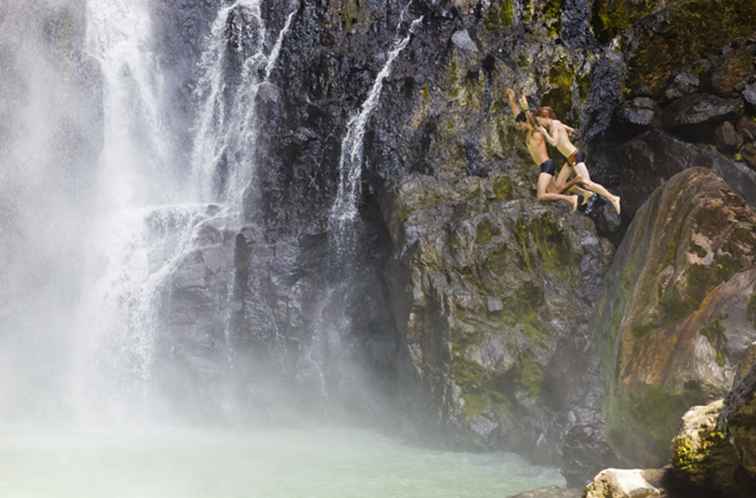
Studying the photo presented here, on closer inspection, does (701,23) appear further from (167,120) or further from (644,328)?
(167,120)

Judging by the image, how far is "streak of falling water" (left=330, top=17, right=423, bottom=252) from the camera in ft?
59.2

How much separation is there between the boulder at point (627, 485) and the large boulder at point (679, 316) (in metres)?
1.45

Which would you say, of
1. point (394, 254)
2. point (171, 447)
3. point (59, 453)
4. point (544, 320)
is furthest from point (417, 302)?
point (59, 453)

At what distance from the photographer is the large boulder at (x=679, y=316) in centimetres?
668

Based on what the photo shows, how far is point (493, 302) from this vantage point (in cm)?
1512

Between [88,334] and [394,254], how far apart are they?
8.03 m

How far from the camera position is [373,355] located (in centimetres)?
1778

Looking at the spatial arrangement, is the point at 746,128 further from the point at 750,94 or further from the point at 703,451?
the point at 703,451


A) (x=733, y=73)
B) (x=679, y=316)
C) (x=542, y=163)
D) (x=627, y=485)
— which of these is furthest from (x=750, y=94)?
(x=627, y=485)

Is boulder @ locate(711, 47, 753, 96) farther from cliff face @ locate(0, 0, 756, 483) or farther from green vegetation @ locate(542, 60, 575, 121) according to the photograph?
green vegetation @ locate(542, 60, 575, 121)

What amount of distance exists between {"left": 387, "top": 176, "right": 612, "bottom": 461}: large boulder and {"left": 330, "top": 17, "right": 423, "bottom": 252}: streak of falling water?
63.6 inches

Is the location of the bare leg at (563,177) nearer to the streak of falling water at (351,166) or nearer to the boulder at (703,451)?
the boulder at (703,451)

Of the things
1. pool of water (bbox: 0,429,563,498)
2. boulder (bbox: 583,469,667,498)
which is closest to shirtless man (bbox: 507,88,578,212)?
pool of water (bbox: 0,429,563,498)

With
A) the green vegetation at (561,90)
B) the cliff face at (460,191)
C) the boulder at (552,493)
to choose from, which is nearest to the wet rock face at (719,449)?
the boulder at (552,493)
